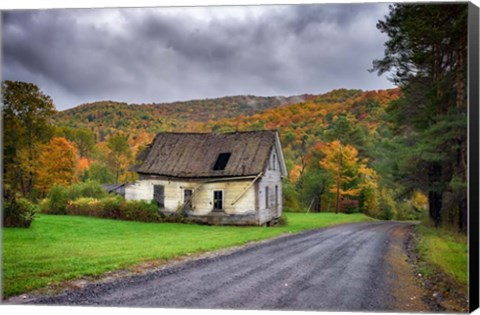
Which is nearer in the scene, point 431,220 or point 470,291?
point 470,291

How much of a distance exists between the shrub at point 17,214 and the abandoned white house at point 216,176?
1700 millimetres

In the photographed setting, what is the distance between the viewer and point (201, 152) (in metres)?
8.63

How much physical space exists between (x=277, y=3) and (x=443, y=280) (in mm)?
4840

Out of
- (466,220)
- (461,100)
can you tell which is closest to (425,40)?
(461,100)

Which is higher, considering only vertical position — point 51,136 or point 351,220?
point 51,136

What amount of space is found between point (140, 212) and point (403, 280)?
4770mm

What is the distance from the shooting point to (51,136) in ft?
24.2

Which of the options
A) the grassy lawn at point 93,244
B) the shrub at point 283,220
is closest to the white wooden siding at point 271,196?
the shrub at point 283,220

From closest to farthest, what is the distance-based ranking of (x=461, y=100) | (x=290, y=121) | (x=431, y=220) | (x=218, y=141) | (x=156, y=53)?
1. (x=461, y=100)
2. (x=431, y=220)
3. (x=156, y=53)
4. (x=290, y=121)
5. (x=218, y=141)

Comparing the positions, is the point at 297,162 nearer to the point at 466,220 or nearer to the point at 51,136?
the point at 466,220

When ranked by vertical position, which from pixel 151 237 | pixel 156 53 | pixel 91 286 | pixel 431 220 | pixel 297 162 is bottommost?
pixel 91 286

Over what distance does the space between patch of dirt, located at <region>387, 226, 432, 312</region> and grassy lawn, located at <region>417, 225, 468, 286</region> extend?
267 millimetres

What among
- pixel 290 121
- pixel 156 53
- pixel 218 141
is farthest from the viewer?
pixel 218 141

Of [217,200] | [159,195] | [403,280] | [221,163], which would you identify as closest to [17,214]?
[159,195]
